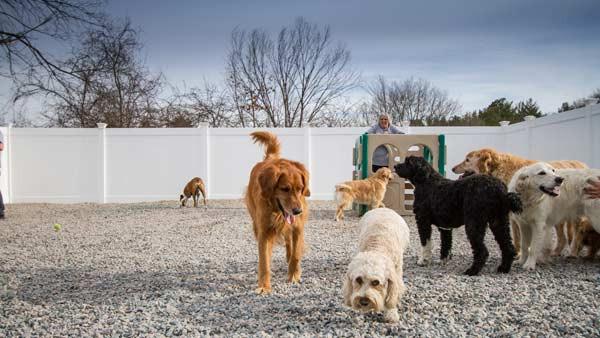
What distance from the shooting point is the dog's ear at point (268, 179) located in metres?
3.65

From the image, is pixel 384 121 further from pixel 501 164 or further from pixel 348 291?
pixel 348 291

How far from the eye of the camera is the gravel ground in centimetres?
291

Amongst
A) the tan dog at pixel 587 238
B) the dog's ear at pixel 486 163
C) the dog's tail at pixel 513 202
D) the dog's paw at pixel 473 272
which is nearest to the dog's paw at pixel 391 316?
the dog's paw at pixel 473 272

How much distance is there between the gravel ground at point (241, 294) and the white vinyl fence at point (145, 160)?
21.3 ft

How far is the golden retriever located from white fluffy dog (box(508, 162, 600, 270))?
244 cm

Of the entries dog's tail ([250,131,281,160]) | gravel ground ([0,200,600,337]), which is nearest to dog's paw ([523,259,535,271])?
gravel ground ([0,200,600,337])

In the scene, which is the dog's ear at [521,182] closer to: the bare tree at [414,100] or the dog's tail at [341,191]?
the dog's tail at [341,191]

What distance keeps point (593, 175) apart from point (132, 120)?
17668 mm

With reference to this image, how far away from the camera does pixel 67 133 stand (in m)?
13.0

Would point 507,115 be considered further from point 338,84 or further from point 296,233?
point 296,233

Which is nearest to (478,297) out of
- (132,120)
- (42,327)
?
(42,327)

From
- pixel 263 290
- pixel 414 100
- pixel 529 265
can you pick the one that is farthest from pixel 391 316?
pixel 414 100

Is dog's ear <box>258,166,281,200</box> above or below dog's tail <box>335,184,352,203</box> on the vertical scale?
above

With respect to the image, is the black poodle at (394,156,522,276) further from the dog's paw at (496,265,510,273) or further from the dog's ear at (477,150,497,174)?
the dog's ear at (477,150,497,174)
